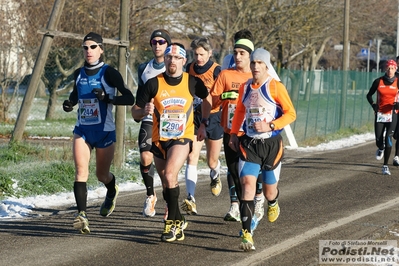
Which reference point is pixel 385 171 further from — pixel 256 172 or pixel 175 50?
pixel 175 50

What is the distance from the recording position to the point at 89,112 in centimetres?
945

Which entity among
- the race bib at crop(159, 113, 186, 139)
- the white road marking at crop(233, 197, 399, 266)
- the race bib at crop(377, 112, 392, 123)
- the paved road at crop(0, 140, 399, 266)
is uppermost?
the race bib at crop(159, 113, 186, 139)

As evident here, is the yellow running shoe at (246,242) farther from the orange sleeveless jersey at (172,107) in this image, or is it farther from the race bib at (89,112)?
the race bib at (89,112)

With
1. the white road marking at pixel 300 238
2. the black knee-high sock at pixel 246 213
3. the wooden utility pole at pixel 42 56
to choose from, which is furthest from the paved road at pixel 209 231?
the wooden utility pole at pixel 42 56

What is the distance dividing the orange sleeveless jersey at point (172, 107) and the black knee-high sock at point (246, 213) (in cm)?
102

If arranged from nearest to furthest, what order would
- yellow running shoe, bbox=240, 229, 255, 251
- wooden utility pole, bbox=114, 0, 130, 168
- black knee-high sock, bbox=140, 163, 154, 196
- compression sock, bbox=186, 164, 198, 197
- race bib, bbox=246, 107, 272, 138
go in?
yellow running shoe, bbox=240, 229, 255, 251
race bib, bbox=246, 107, 272, 138
black knee-high sock, bbox=140, 163, 154, 196
compression sock, bbox=186, 164, 198, 197
wooden utility pole, bbox=114, 0, 130, 168

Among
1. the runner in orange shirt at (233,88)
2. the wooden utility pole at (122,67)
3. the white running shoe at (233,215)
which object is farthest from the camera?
the wooden utility pole at (122,67)

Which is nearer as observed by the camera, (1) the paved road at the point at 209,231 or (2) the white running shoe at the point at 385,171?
(1) the paved road at the point at 209,231

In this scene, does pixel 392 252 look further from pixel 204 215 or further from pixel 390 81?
pixel 390 81

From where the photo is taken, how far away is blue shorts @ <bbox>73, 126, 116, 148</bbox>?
31.1 feet

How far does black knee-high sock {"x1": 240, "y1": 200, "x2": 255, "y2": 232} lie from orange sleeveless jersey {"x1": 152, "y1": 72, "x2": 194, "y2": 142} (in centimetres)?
102

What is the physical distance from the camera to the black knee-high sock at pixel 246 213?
27.2 ft

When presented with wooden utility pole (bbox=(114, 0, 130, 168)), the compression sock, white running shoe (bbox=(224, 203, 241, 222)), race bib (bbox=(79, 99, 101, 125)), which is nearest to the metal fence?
wooden utility pole (bbox=(114, 0, 130, 168))

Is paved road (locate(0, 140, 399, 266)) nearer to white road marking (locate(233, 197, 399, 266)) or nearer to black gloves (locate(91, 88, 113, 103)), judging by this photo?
white road marking (locate(233, 197, 399, 266))
